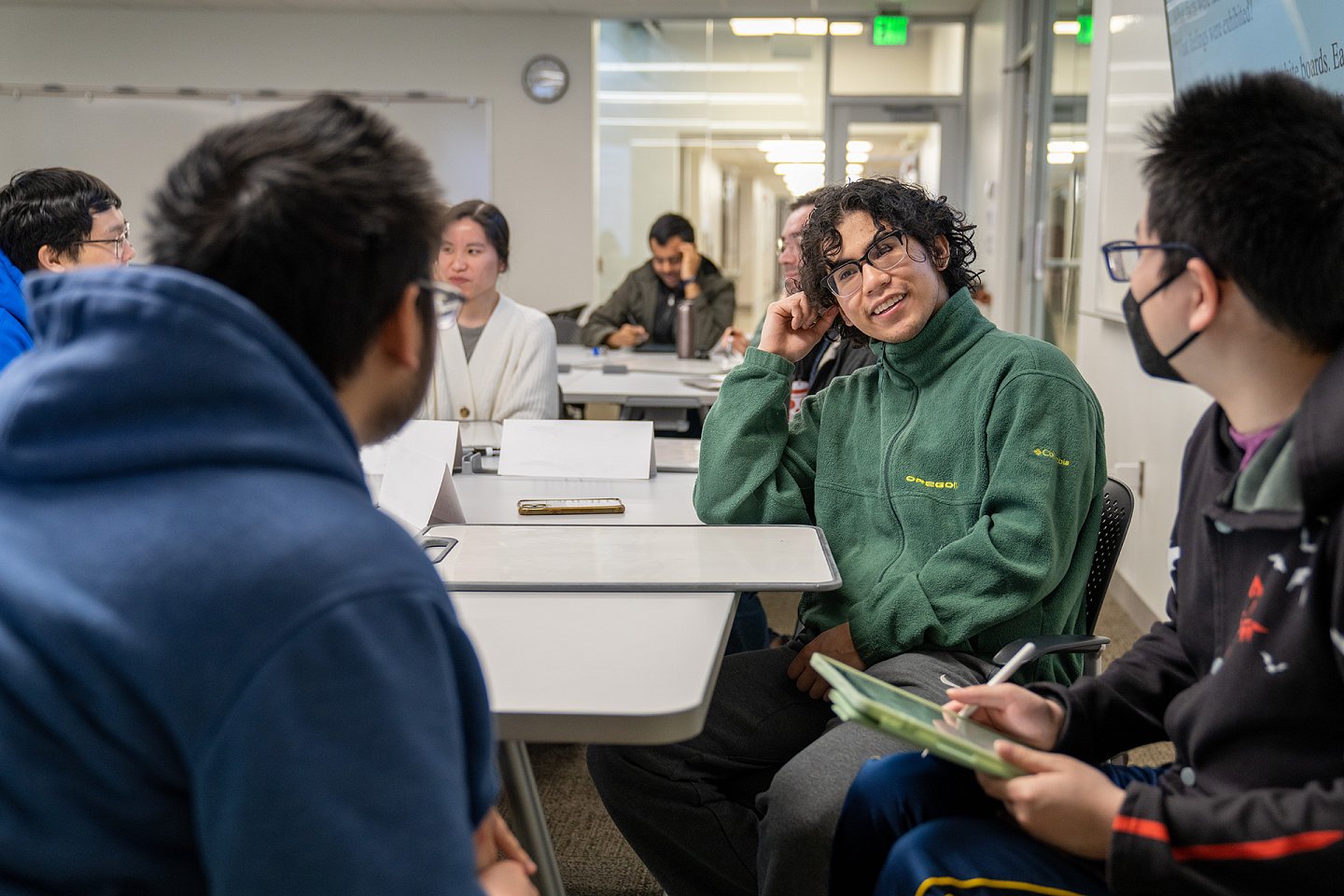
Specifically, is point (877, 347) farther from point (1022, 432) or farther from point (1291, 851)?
point (1291, 851)

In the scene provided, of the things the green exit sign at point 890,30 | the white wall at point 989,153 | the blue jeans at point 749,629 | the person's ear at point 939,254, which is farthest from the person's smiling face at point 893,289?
the green exit sign at point 890,30

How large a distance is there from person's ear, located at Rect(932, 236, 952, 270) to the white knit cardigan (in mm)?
1444

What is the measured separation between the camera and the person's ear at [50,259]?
96.9 inches

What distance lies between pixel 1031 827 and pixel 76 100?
326 inches

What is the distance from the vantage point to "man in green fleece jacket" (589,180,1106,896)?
1458 millimetres

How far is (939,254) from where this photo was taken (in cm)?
169

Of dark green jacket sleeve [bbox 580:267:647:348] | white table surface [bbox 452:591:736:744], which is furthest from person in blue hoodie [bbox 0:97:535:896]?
dark green jacket sleeve [bbox 580:267:647:348]

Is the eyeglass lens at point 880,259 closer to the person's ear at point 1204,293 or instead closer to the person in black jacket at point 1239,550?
the person in black jacket at point 1239,550

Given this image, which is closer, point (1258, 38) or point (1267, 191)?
point (1267, 191)

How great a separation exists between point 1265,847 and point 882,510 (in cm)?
84

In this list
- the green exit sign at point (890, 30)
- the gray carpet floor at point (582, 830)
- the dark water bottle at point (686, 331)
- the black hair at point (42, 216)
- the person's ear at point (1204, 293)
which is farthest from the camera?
the green exit sign at point (890, 30)

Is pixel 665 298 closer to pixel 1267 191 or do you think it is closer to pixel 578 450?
pixel 578 450

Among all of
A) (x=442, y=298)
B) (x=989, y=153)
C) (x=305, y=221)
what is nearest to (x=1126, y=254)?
(x=442, y=298)

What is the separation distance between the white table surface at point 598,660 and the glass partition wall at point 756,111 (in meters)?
6.40
